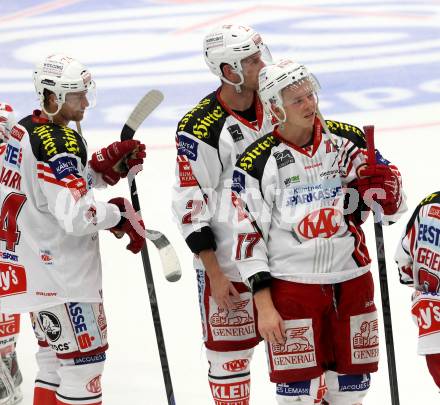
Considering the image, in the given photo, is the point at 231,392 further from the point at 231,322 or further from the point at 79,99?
the point at 79,99

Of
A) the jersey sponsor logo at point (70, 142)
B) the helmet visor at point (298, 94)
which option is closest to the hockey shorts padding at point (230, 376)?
the jersey sponsor logo at point (70, 142)

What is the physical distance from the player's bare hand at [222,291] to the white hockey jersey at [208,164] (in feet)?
0.20

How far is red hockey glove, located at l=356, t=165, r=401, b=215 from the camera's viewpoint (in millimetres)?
3137

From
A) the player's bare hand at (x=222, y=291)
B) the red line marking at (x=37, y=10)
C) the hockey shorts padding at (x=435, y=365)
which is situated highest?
the red line marking at (x=37, y=10)

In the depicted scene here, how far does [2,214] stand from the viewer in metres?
3.56

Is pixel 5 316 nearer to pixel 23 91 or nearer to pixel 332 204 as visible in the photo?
pixel 332 204

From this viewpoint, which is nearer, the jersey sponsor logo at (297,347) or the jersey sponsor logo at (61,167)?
the jersey sponsor logo at (297,347)

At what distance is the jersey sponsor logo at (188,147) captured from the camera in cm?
347

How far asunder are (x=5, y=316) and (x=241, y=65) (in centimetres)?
139

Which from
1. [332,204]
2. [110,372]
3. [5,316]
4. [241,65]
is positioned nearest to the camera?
[332,204]

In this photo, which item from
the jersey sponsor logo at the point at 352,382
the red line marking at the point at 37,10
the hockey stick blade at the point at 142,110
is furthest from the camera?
the red line marking at the point at 37,10

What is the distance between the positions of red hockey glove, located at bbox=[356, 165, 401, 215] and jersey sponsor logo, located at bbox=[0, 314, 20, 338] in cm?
159

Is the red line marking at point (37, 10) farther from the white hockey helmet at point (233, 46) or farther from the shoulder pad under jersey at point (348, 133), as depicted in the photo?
the shoulder pad under jersey at point (348, 133)

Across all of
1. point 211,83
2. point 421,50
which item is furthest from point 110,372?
point 421,50
